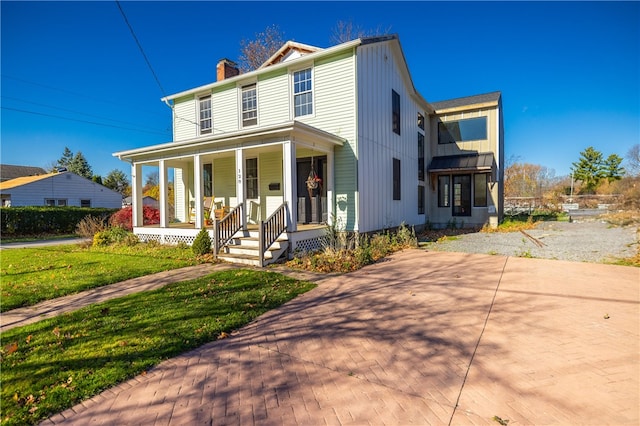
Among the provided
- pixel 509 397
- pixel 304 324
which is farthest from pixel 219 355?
pixel 509 397

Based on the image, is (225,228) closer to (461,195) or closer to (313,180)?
(313,180)

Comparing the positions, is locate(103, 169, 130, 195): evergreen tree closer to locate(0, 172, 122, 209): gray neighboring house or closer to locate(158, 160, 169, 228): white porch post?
locate(0, 172, 122, 209): gray neighboring house

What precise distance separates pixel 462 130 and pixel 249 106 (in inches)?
471

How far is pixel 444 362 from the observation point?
131 inches

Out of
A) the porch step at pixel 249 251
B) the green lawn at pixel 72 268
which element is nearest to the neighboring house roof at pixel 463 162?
the porch step at pixel 249 251

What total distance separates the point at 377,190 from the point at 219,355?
28.8 feet

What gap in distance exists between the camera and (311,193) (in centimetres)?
1135

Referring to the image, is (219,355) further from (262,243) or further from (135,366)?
(262,243)

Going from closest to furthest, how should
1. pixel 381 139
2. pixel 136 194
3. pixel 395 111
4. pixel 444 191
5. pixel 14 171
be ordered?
1. pixel 381 139
2. pixel 136 194
3. pixel 395 111
4. pixel 444 191
5. pixel 14 171

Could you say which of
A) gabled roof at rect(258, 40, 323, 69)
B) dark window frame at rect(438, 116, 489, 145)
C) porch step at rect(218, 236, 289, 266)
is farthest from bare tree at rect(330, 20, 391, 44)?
porch step at rect(218, 236, 289, 266)

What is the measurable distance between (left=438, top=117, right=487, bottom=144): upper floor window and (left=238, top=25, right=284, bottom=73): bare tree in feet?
44.3

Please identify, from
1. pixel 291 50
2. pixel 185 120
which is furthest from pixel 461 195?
pixel 185 120

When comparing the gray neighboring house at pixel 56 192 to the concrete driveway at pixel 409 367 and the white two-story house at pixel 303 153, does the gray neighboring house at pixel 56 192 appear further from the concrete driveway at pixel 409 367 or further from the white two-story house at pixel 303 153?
the concrete driveway at pixel 409 367

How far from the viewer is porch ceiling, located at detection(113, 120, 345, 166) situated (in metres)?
8.55
